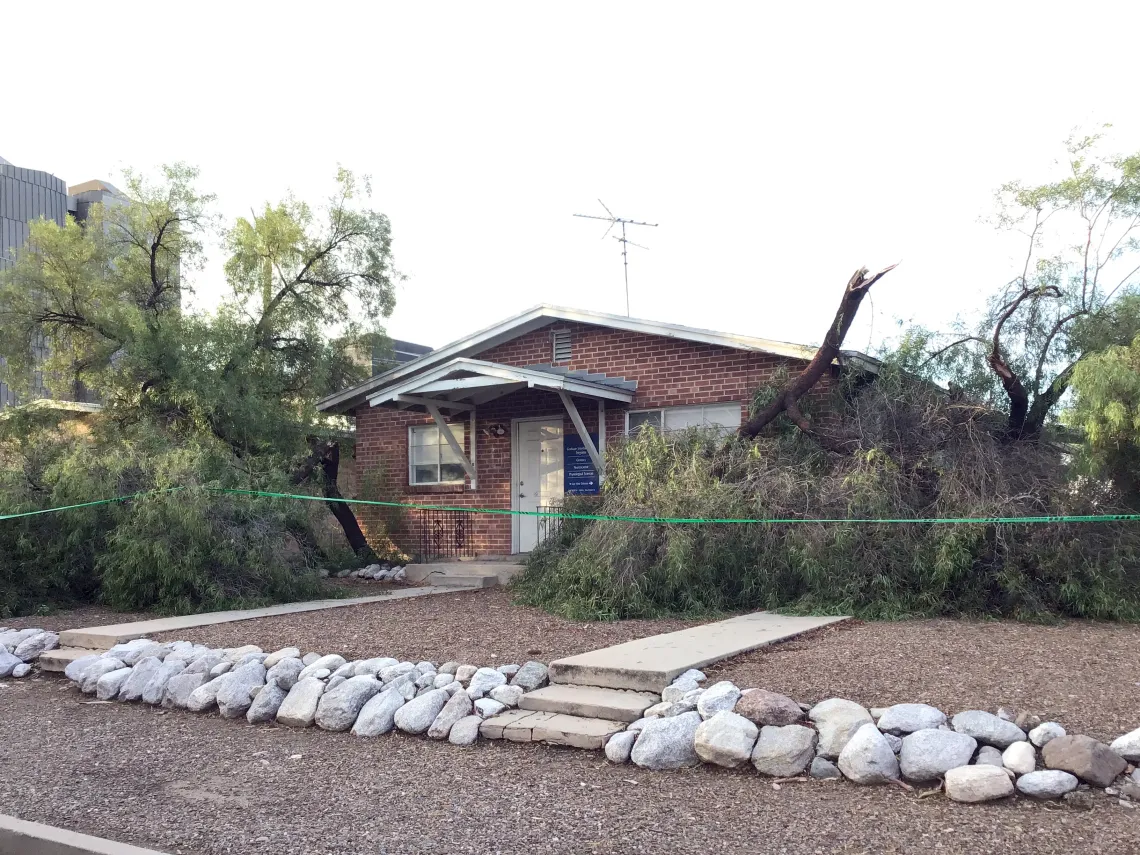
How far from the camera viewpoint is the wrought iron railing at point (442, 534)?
15.6 metres

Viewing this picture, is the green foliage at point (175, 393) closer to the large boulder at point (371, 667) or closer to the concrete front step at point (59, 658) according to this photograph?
the concrete front step at point (59, 658)

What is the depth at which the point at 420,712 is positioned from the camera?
6.23 metres

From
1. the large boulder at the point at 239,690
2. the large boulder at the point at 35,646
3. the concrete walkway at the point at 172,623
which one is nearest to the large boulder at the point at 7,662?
the large boulder at the point at 35,646

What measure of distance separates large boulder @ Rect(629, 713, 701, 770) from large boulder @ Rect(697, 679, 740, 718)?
0.14m

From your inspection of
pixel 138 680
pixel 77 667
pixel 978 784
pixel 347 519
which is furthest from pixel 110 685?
pixel 347 519

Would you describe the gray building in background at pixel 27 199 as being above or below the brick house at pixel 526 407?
above

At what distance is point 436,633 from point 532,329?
719 centimetres

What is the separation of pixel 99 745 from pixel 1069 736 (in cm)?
577

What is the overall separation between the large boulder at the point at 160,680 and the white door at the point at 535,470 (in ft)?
25.2

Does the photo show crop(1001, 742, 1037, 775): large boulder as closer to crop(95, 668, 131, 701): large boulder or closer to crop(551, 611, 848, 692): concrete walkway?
crop(551, 611, 848, 692): concrete walkway

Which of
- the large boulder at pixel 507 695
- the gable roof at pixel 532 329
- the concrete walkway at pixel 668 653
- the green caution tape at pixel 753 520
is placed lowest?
the large boulder at pixel 507 695

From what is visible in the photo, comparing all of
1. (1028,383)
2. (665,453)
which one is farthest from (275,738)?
(1028,383)

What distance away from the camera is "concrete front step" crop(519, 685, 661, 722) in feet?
19.3

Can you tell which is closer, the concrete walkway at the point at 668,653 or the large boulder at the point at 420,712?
the large boulder at the point at 420,712
